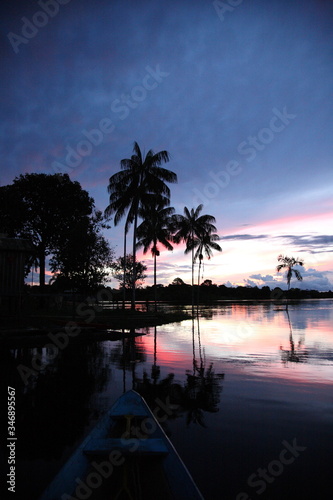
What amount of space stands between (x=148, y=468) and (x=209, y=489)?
1.00 metres

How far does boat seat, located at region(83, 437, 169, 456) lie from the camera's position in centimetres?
374

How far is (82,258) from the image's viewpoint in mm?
33062

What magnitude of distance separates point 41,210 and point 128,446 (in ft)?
113

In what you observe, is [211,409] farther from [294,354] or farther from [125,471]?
[294,354]

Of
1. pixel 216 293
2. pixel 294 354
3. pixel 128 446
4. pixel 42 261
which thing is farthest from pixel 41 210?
pixel 216 293

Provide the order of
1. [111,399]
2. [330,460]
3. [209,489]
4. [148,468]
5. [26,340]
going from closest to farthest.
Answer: [148,468], [209,489], [330,460], [111,399], [26,340]

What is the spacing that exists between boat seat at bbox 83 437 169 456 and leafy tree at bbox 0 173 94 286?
31.8 meters

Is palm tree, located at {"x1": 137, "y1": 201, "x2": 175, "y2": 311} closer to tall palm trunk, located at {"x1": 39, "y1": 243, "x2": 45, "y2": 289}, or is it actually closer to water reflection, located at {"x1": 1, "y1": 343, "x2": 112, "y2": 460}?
tall palm trunk, located at {"x1": 39, "y1": 243, "x2": 45, "y2": 289}

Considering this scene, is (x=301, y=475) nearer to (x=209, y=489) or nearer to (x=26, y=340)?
(x=209, y=489)

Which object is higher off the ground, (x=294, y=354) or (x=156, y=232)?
(x=156, y=232)

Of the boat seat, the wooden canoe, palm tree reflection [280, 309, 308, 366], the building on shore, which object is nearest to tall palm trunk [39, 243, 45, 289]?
the building on shore

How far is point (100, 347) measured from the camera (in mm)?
15102

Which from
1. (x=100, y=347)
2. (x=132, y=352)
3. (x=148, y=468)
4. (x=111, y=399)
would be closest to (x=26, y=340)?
(x=100, y=347)

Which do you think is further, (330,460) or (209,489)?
(330,460)
